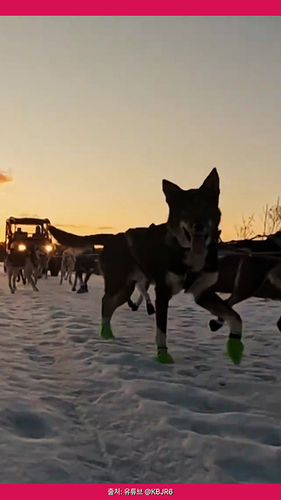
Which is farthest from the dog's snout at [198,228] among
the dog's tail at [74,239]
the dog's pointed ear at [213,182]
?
the dog's tail at [74,239]

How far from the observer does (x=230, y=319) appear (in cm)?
442

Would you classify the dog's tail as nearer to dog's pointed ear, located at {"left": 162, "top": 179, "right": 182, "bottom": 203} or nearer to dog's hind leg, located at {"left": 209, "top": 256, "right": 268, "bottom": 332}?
dog's pointed ear, located at {"left": 162, "top": 179, "right": 182, "bottom": 203}

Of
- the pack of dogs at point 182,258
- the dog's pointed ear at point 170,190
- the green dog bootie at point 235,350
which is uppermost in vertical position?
the dog's pointed ear at point 170,190

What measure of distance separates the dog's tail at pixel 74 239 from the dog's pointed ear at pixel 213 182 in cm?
171

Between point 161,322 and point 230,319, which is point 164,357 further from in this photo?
point 230,319

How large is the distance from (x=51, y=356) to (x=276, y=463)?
2.76 m

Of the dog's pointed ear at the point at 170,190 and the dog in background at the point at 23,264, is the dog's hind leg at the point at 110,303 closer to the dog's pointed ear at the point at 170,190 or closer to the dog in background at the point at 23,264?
the dog's pointed ear at the point at 170,190

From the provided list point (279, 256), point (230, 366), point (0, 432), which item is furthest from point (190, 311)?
point (0, 432)

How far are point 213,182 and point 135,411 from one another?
2.19m

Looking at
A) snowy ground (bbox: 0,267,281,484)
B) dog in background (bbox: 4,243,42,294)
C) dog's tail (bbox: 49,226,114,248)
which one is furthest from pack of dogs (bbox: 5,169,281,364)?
dog in background (bbox: 4,243,42,294)

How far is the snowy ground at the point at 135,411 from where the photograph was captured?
2225mm

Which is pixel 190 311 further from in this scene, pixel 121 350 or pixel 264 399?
pixel 264 399

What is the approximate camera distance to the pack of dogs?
4195 mm

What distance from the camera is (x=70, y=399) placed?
3.26 m
